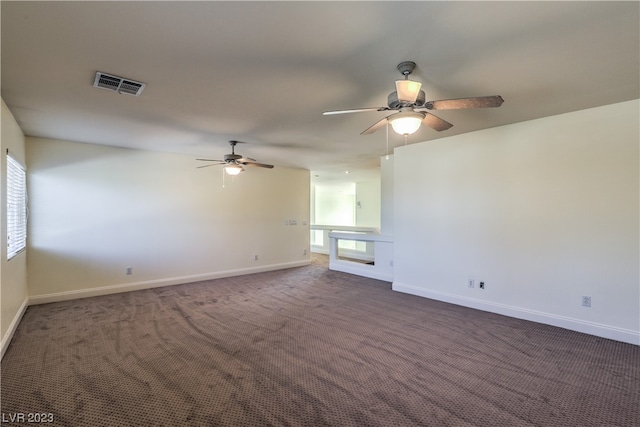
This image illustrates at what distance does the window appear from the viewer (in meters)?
3.33

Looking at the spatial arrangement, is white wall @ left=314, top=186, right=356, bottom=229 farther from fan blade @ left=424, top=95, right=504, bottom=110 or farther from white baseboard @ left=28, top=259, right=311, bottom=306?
fan blade @ left=424, top=95, right=504, bottom=110

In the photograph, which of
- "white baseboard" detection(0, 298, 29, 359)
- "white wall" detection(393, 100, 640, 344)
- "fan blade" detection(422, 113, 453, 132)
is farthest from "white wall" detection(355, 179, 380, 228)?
"white baseboard" detection(0, 298, 29, 359)

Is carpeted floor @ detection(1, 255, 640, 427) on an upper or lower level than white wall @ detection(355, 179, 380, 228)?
lower

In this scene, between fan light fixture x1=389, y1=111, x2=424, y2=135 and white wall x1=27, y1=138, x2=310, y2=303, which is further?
white wall x1=27, y1=138, x2=310, y2=303

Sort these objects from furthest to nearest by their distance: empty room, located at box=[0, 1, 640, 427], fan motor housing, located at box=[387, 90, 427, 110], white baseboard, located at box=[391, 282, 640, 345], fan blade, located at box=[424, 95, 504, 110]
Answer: white baseboard, located at box=[391, 282, 640, 345]
fan motor housing, located at box=[387, 90, 427, 110]
fan blade, located at box=[424, 95, 504, 110]
empty room, located at box=[0, 1, 640, 427]

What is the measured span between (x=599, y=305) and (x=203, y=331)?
14.7 feet

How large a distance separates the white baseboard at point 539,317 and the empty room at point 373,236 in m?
0.02

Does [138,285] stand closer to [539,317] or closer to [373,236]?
[373,236]

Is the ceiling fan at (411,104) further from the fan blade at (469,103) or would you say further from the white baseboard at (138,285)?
the white baseboard at (138,285)

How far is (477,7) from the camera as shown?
1.65 metres

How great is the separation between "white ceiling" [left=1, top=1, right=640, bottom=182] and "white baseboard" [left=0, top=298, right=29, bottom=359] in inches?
93.5

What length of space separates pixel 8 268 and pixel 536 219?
6157mm

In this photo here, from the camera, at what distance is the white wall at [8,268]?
292 centimetres

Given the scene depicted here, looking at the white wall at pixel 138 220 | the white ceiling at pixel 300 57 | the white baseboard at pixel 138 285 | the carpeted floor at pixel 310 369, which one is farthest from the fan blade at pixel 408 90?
the white baseboard at pixel 138 285
